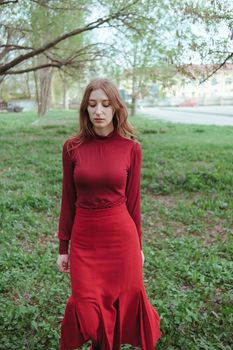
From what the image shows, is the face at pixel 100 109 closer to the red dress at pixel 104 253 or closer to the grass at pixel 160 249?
the red dress at pixel 104 253

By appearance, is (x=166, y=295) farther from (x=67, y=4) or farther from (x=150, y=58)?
(x=150, y=58)

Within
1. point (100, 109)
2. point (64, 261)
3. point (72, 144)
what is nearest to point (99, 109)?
point (100, 109)

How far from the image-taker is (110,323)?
7.80 feet

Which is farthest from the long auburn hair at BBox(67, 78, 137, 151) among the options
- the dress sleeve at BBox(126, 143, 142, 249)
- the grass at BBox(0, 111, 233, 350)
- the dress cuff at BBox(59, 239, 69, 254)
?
the grass at BBox(0, 111, 233, 350)

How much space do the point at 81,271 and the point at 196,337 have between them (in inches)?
58.6

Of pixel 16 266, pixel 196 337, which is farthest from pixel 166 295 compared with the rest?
pixel 16 266

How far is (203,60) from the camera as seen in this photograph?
6.01 meters

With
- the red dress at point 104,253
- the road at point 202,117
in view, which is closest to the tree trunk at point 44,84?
the road at point 202,117

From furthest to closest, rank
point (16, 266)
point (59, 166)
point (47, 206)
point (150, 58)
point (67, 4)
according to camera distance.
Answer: point (150, 58), point (67, 4), point (59, 166), point (47, 206), point (16, 266)

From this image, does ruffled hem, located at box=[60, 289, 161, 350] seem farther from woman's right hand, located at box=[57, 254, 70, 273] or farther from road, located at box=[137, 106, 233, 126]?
road, located at box=[137, 106, 233, 126]

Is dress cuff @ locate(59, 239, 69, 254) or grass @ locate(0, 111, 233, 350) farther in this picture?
grass @ locate(0, 111, 233, 350)

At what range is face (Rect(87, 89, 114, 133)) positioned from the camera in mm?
2451

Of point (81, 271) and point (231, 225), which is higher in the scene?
point (81, 271)

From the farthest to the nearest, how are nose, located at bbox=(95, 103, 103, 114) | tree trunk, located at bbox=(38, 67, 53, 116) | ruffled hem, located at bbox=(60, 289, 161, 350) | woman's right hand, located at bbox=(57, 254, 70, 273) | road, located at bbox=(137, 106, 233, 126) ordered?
tree trunk, located at bbox=(38, 67, 53, 116) < road, located at bbox=(137, 106, 233, 126) < woman's right hand, located at bbox=(57, 254, 70, 273) < nose, located at bbox=(95, 103, 103, 114) < ruffled hem, located at bbox=(60, 289, 161, 350)
